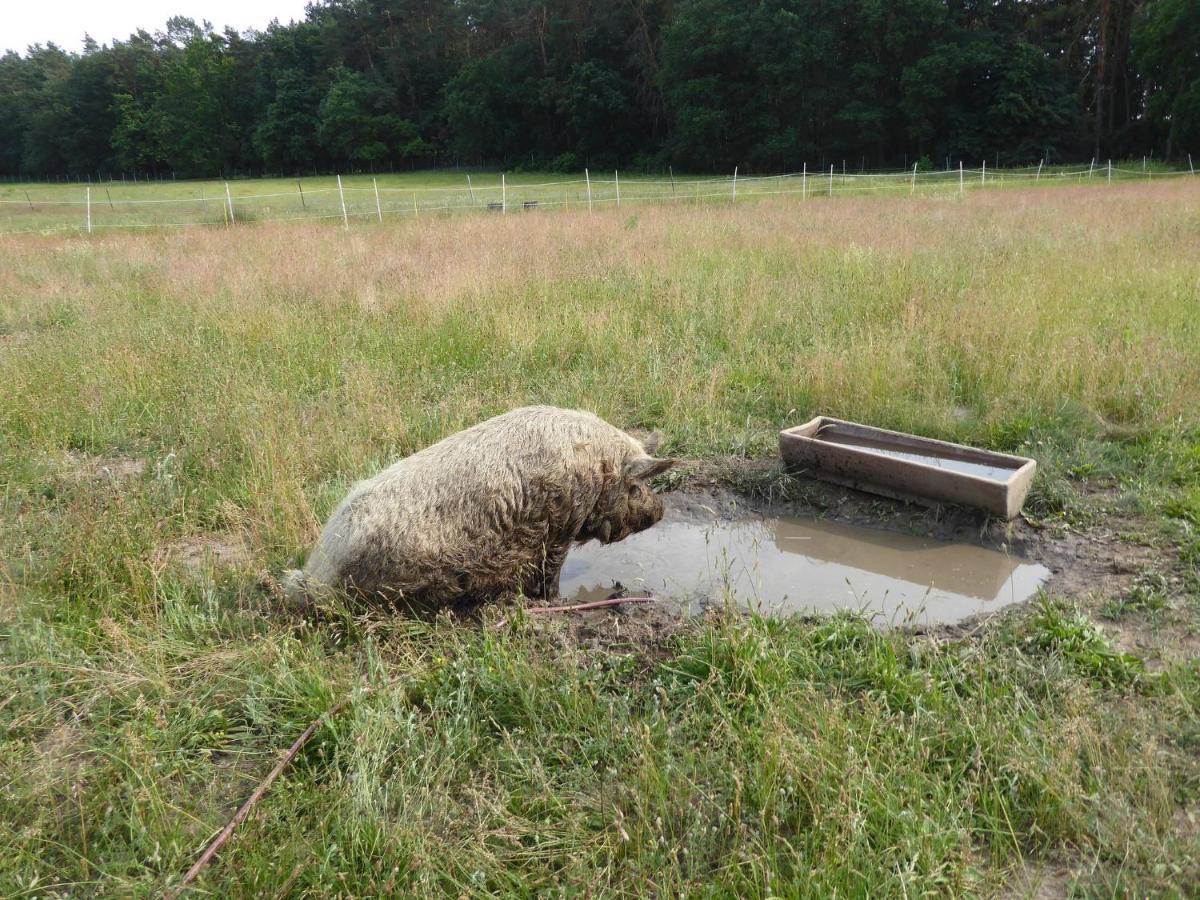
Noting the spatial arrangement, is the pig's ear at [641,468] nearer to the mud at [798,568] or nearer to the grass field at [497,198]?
the mud at [798,568]

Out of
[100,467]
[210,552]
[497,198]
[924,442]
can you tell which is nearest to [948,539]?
[924,442]

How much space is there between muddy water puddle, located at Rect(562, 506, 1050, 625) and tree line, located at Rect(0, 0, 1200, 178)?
51.3 meters

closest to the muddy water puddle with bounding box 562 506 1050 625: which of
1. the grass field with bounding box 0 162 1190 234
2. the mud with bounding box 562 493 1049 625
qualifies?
the mud with bounding box 562 493 1049 625

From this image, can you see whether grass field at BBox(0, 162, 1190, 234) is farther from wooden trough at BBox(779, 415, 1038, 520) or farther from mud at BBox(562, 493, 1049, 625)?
mud at BBox(562, 493, 1049, 625)

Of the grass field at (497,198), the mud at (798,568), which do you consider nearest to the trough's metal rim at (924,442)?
the mud at (798,568)

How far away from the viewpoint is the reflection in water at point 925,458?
5375 mm

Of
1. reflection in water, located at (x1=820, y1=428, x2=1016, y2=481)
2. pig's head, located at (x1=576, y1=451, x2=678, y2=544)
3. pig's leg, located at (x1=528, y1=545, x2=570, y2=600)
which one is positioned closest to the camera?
pig's leg, located at (x1=528, y1=545, x2=570, y2=600)

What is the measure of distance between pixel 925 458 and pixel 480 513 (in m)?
3.51

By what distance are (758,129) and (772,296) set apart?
5280cm

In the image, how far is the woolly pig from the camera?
145 inches

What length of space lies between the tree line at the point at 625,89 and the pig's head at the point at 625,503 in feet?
172

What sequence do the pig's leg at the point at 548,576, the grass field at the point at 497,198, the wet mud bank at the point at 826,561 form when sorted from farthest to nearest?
the grass field at the point at 497,198 → the pig's leg at the point at 548,576 → the wet mud bank at the point at 826,561

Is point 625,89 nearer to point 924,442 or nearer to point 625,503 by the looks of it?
point 924,442

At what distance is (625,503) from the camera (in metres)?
4.60
